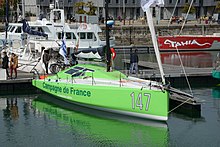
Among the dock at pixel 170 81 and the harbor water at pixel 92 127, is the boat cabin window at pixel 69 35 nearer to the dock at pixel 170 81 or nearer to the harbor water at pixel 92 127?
the dock at pixel 170 81

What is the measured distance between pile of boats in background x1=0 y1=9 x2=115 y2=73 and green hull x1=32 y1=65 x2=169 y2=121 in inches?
148

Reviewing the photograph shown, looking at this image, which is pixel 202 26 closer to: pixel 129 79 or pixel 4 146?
pixel 129 79

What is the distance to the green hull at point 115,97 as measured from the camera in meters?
20.9

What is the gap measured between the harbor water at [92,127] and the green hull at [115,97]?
1.53ft

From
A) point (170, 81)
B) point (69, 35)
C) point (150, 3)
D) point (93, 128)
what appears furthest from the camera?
point (69, 35)

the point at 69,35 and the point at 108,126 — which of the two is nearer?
the point at 108,126

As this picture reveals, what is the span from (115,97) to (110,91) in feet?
1.16

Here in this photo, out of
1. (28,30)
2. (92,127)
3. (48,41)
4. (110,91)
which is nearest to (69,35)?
(28,30)

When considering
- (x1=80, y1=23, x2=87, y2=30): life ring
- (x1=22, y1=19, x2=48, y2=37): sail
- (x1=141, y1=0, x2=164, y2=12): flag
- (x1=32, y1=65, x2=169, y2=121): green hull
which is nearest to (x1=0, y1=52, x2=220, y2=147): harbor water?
(x1=32, y1=65, x2=169, y2=121): green hull

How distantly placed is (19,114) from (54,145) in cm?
563

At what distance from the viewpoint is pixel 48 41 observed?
3422 centimetres

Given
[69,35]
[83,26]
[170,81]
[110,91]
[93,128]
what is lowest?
[93,128]

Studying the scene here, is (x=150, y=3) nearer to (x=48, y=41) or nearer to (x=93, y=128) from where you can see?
(x=93, y=128)

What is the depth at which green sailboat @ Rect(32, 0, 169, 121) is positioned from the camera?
68.7ft
